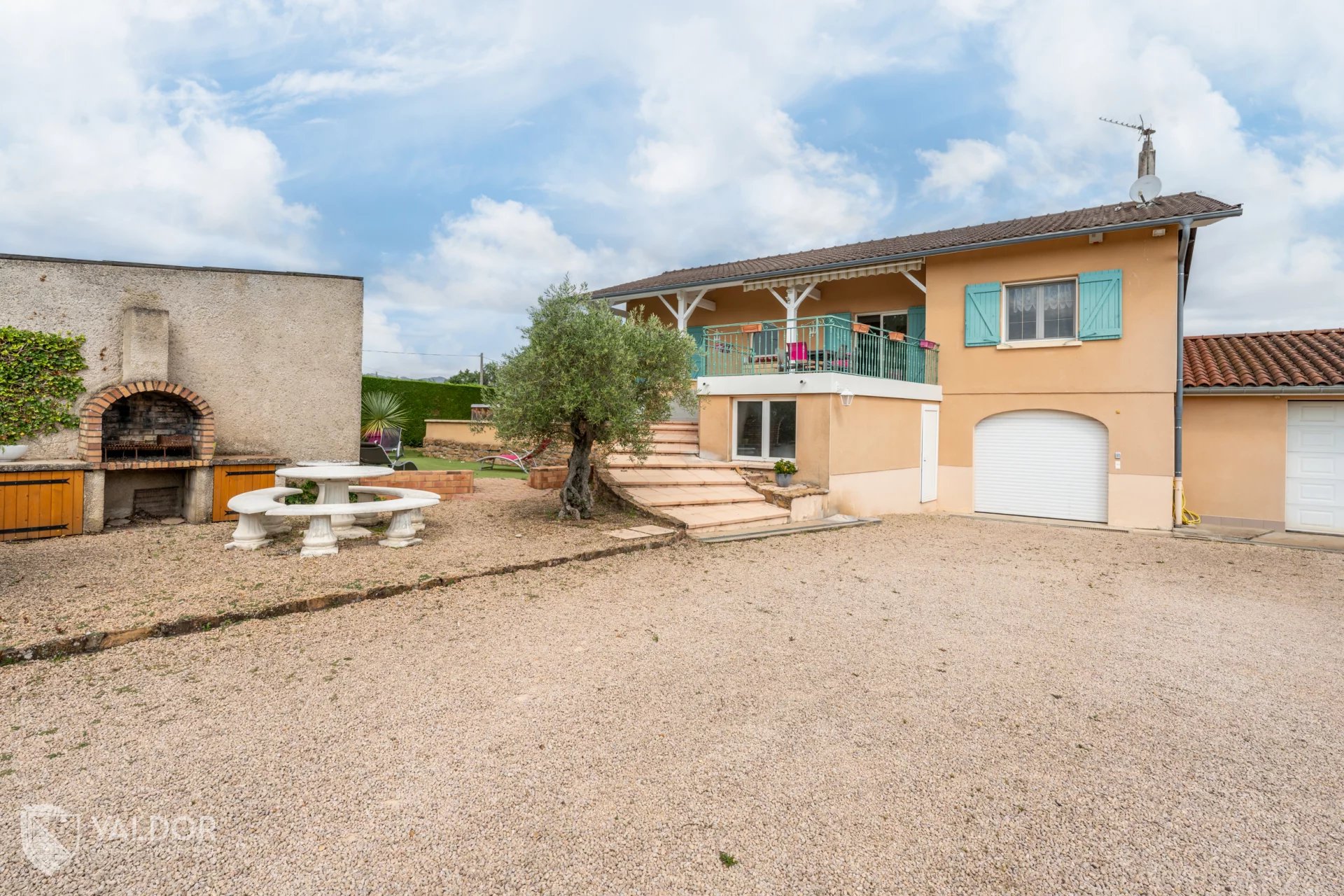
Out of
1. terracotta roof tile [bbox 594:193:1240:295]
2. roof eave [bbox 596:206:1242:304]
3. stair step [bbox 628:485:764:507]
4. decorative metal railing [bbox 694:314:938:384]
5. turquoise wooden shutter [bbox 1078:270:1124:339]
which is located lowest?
stair step [bbox 628:485:764:507]

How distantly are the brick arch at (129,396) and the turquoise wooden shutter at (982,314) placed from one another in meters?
13.4

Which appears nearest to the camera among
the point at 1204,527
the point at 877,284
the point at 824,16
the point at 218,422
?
the point at 218,422

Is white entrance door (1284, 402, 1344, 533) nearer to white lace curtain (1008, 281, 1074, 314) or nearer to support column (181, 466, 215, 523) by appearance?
white lace curtain (1008, 281, 1074, 314)

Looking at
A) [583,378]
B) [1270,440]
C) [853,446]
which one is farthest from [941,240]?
[583,378]

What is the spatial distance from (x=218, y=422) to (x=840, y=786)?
930 centimetres

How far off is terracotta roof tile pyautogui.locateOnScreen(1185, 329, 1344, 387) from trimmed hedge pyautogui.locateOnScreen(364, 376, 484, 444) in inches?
688

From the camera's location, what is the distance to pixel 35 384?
24.3 feet

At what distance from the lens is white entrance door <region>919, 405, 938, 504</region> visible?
12.8 metres

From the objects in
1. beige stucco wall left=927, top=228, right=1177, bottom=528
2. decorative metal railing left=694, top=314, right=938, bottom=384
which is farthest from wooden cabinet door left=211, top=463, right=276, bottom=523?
beige stucco wall left=927, top=228, right=1177, bottom=528

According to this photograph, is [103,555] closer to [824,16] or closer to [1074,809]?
[1074,809]

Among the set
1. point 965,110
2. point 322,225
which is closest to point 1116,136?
point 965,110

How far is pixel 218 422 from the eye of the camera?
27.7 feet

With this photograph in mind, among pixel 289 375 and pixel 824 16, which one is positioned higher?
pixel 824 16

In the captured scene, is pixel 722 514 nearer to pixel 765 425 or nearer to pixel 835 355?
pixel 765 425
